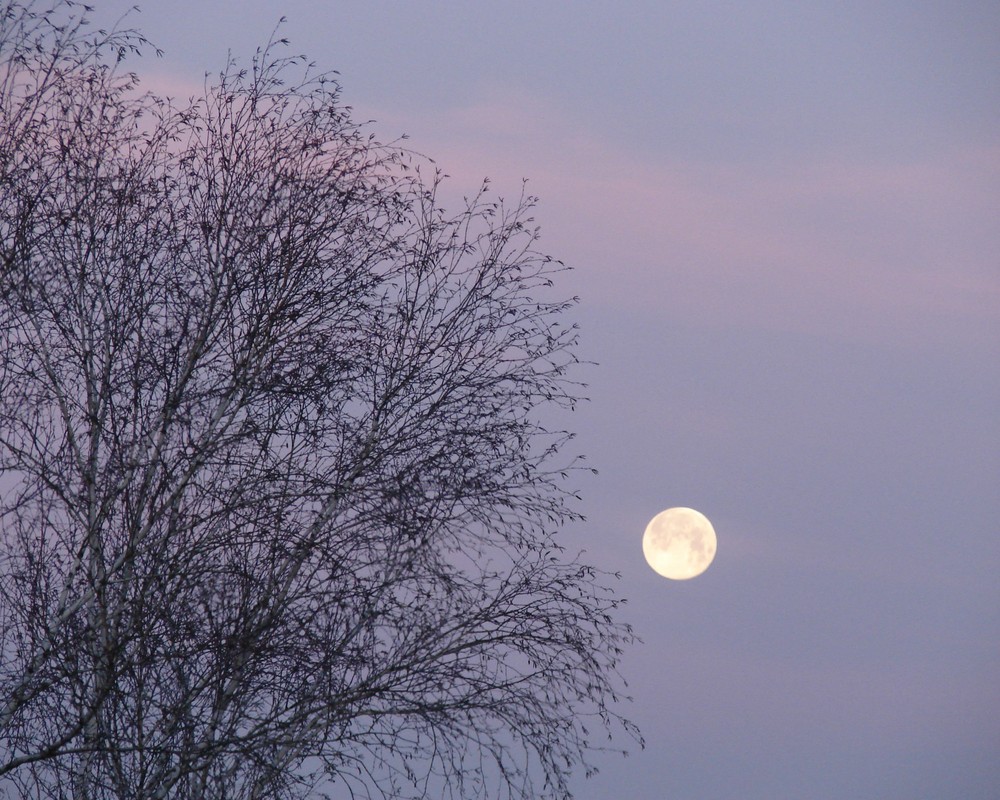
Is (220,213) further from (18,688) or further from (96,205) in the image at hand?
(18,688)

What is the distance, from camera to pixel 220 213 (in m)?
8.14

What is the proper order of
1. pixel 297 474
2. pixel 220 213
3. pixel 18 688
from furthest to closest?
pixel 220 213 < pixel 297 474 < pixel 18 688

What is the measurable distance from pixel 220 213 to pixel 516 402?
2381 millimetres

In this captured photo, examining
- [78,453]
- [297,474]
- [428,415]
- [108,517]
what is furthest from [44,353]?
[428,415]

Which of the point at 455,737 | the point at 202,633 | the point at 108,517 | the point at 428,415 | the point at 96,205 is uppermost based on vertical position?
the point at 96,205

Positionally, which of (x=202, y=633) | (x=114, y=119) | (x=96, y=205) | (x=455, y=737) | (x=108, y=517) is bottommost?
(x=455, y=737)

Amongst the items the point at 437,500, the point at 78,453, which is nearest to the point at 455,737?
the point at 437,500

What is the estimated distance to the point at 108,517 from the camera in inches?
295

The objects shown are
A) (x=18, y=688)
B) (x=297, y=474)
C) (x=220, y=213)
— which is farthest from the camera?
(x=220, y=213)

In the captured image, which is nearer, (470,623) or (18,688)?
(18,688)

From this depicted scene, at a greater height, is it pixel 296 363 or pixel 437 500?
pixel 296 363

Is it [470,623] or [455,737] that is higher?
[470,623]

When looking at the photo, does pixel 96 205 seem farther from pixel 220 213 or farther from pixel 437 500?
pixel 437 500

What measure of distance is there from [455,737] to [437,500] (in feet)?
4.79
